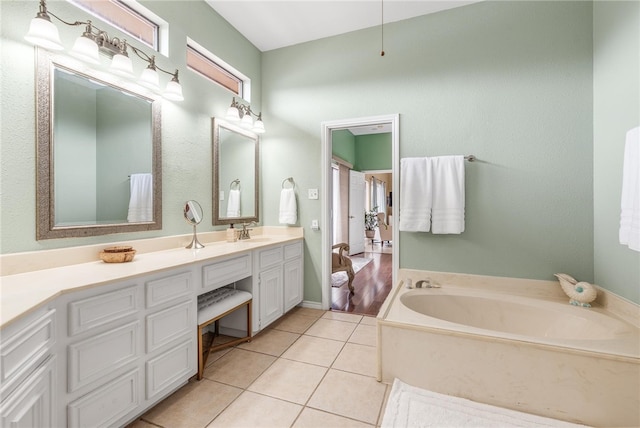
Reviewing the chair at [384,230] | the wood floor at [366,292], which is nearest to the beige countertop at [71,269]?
the wood floor at [366,292]

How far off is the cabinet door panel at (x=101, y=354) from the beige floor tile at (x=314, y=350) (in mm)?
1089

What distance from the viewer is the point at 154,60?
6.73 feet

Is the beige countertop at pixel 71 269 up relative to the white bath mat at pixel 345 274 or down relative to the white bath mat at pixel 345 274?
up

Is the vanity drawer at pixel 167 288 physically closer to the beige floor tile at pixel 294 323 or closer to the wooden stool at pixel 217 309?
the wooden stool at pixel 217 309

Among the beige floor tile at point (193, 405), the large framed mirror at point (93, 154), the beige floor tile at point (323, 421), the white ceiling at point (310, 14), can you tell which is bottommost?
the beige floor tile at point (323, 421)

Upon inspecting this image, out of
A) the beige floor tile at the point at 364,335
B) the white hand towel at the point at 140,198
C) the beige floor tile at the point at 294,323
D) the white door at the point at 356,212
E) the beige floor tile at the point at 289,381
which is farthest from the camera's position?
the white door at the point at 356,212

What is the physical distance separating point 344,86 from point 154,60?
175 cm

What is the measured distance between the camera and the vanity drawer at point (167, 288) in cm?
150

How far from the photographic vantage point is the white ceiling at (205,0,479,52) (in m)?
2.55

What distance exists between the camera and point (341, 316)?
2934mm

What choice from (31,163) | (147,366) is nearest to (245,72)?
(31,163)

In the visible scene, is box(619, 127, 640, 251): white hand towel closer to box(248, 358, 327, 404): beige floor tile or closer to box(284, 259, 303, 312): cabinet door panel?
box(248, 358, 327, 404): beige floor tile

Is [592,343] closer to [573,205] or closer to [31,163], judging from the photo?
[573,205]

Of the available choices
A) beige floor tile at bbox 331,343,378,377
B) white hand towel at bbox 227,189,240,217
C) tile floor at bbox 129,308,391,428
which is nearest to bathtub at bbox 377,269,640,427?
beige floor tile at bbox 331,343,378,377
